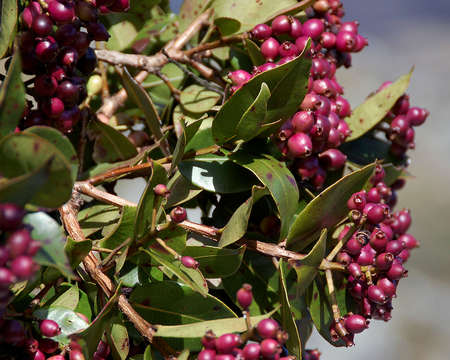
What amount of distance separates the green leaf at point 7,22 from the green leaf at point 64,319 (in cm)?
32

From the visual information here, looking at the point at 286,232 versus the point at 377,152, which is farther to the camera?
the point at 377,152

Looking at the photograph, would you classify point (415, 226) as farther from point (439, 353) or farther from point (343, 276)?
point (343, 276)

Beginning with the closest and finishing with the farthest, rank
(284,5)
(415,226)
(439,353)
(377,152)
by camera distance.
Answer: (284,5) < (377,152) < (439,353) < (415,226)

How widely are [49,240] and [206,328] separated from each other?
0.75 feet

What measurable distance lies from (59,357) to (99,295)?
11 centimetres

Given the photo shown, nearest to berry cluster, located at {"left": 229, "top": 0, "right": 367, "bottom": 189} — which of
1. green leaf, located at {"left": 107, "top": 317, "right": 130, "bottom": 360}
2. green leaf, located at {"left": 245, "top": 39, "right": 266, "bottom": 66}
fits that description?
green leaf, located at {"left": 245, "top": 39, "right": 266, "bottom": 66}

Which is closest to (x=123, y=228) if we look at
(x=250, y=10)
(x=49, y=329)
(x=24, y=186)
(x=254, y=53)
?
(x=49, y=329)

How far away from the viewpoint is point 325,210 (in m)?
0.89

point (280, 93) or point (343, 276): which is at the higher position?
point (280, 93)

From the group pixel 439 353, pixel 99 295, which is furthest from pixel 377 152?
pixel 439 353

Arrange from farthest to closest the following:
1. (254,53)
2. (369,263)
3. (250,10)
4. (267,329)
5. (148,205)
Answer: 1. (250,10)
2. (254,53)
3. (369,263)
4. (148,205)
5. (267,329)

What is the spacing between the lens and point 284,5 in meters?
1.05

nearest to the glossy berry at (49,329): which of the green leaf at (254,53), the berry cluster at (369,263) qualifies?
the berry cluster at (369,263)

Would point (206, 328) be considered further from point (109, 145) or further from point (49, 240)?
point (109, 145)
